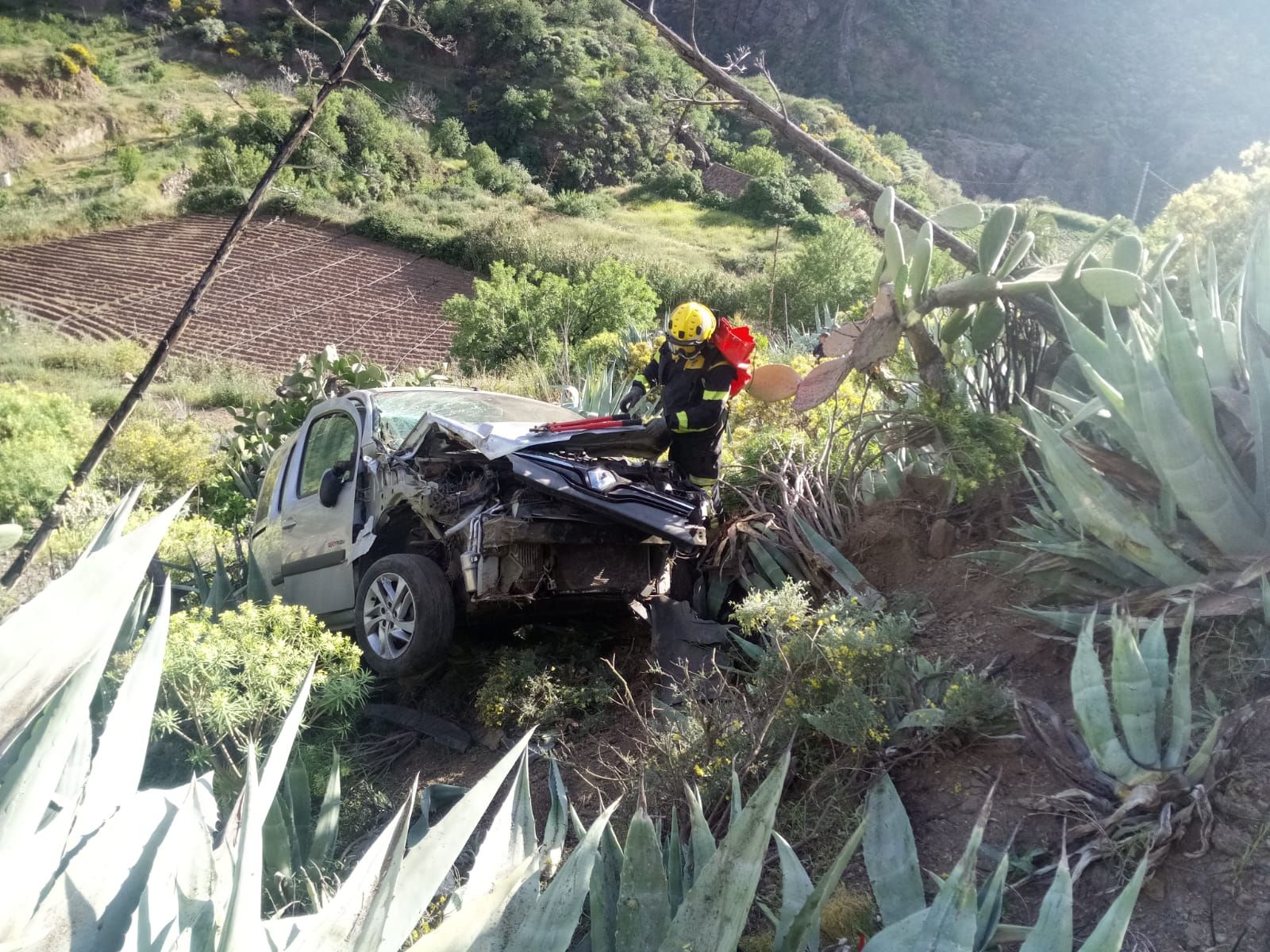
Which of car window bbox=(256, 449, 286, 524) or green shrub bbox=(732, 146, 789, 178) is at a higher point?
green shrub bbox=(732, 146, 789, 178)

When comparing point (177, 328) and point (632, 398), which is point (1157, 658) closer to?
point (632, 398)

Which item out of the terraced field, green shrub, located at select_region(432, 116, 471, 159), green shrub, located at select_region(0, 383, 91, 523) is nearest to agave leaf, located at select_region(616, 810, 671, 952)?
green shrub, located at select_region(0, 383, 91, 523)

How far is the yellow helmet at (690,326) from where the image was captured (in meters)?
6.72

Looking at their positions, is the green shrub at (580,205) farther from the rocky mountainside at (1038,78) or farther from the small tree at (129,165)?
the rocky mountainside at (1038,78)

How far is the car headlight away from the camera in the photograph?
18.5 feet

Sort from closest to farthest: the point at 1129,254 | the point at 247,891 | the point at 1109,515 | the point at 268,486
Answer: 1. the point at 247,891
2. the point at 1109,515
3. the point at 1129,254
4. the point at 268,486

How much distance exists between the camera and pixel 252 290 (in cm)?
3088

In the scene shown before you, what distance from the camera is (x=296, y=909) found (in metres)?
3.72

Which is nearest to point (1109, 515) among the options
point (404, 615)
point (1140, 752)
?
point (1140, 752)

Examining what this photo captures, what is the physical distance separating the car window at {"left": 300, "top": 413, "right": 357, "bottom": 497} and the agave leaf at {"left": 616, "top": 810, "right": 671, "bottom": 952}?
522 cm

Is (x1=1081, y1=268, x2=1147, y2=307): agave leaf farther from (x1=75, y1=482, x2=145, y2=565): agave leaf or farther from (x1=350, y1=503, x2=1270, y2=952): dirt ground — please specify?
(x1=75, y1=482, x2=145, y2=565): agave leaf

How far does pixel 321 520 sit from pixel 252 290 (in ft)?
86.6

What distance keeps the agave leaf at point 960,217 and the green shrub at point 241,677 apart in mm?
3719

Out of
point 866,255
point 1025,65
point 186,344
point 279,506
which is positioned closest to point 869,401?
point 279,506
